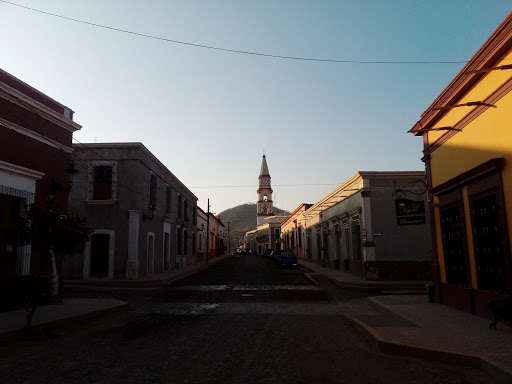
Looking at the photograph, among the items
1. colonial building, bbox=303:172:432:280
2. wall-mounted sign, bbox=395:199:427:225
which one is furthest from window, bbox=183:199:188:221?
wall-mounted sign, bbox=395:199:427:225

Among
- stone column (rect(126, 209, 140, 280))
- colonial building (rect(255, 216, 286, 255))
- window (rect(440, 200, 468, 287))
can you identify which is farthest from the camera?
colonial building (rect(255, 216, 286, 255))

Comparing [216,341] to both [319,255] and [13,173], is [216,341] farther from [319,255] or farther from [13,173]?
[319,255]

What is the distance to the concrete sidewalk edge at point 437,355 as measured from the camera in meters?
5.37

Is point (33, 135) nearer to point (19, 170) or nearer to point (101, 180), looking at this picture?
point (19, 170)

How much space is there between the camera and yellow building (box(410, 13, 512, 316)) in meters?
8.27

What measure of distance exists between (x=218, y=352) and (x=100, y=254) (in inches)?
646

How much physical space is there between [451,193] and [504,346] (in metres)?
5.28

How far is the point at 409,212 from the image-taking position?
21.1m

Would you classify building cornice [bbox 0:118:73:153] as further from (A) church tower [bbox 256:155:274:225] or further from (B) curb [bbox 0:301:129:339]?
(A) church tower [bbox 256:155:274:225]

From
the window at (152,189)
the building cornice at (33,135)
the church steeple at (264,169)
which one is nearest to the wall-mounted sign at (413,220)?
the window at (152,189)

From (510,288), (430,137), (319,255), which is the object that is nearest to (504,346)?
(510,288)

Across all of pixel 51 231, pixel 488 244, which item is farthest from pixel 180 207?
pixel 488 244

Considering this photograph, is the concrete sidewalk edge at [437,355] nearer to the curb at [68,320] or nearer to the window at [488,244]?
the window at [488,244]

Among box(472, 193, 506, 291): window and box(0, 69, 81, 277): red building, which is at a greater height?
box(0, 69, 81, 277): red building
